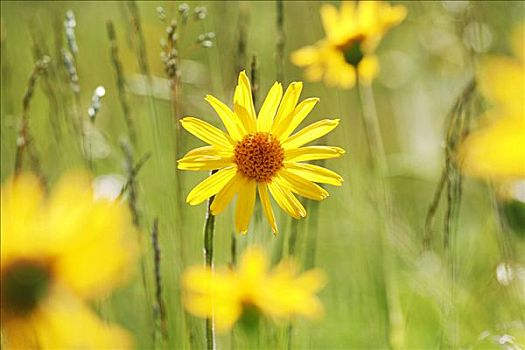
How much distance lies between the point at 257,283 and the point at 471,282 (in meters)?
0.49

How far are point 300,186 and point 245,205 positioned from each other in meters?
0.07

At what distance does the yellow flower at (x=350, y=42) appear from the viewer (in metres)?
1.91

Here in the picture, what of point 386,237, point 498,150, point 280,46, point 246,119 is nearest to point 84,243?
point 246,119

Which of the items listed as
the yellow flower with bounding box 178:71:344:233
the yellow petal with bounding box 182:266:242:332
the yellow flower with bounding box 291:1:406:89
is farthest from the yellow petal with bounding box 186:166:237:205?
the yellow flower with bounding box 291:1:406:89

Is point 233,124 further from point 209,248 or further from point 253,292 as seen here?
point 253,292

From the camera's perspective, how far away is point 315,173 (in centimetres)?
120

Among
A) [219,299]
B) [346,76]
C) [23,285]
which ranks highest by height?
[346,76]

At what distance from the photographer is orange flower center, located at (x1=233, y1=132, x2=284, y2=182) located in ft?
3.85

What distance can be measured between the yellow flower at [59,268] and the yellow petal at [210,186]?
6.6 inches

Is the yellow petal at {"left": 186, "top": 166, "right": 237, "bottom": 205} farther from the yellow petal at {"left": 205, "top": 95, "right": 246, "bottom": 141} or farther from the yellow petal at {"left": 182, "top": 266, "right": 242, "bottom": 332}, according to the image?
the yellow petal at {"left": 182, "top": 266, "right": 242, "bottom": 332}

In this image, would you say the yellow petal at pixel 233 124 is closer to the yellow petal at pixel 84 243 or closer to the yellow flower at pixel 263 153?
the yellow flower at pixel 263 153

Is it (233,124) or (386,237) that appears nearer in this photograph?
(233,124)

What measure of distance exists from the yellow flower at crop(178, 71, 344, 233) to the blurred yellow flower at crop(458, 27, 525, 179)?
1.12ft

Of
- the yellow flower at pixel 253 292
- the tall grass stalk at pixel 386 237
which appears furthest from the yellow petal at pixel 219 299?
the tall grass stalk at pixel 386 237
